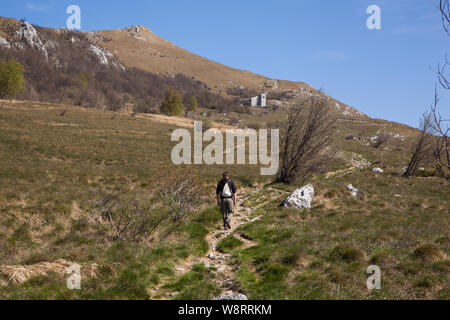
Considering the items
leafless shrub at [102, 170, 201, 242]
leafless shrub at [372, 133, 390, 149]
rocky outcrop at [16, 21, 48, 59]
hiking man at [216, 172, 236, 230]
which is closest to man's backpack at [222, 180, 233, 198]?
hiking man at [216, 172, 236, 230]

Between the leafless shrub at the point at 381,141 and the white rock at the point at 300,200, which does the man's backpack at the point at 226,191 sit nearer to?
the white rock at the point at 300,200

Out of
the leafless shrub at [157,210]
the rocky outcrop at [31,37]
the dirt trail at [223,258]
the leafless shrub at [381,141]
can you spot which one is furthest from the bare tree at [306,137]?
the rocky outcrop at [31,37]

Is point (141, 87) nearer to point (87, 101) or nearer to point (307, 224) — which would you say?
point (87, 101)

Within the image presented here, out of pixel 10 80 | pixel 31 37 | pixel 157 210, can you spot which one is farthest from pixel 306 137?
pixel 31 37

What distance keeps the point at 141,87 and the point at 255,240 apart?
143 meters

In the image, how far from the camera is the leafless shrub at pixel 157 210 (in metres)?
11.0

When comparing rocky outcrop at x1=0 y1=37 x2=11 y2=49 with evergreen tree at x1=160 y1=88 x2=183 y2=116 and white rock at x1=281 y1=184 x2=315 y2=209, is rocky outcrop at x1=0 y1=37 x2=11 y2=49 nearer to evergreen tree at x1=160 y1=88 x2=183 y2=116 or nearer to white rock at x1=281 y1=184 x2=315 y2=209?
evergreen tree at x1=160 y1=88 x2=183 y2=116

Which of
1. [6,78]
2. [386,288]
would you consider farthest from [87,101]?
[386,288]

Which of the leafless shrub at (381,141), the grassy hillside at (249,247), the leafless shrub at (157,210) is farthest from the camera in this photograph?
the leafless shrub at (381,141)

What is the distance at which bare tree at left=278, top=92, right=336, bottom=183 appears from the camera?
24.0 metres

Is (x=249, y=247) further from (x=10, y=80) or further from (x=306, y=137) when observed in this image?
(x=10, y=80)

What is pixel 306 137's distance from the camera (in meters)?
24.3

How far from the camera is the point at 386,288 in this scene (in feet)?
22.2

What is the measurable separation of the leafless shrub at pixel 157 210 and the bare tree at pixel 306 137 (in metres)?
11.6
